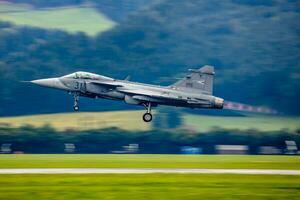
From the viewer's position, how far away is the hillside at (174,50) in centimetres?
8050

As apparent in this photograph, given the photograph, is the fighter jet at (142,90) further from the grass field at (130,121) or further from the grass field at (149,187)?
the grass field at (130,121)

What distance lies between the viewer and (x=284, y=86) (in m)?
80.0

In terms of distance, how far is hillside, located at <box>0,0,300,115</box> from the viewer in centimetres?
8050

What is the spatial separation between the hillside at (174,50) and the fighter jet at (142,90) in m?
27.2

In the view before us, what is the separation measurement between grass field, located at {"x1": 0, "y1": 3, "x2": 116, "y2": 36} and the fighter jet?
158 feet

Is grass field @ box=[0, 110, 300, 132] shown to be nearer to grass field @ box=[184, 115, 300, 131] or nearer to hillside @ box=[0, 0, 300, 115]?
grass field @ box=[184, 115, 300, 131]

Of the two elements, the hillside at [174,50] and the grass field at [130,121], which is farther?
the hillside at [174,50]

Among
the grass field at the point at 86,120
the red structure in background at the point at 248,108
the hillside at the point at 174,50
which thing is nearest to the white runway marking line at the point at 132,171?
the grass field at the point at 86,120

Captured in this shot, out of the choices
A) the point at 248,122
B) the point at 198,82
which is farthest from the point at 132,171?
the point at 248,122

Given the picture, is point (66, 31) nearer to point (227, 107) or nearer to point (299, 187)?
point (227, 107)

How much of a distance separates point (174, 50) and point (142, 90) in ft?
149

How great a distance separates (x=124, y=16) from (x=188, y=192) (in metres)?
78.0

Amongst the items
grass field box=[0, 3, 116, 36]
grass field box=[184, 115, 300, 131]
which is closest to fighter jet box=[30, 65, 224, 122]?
grass field box=[184, 115, 300, 131]

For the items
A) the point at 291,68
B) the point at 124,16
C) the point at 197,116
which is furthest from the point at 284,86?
the point at 124,16
